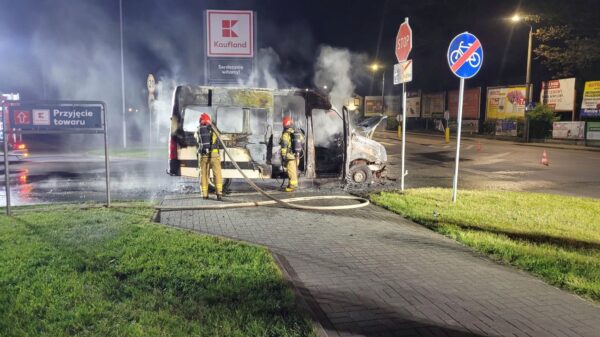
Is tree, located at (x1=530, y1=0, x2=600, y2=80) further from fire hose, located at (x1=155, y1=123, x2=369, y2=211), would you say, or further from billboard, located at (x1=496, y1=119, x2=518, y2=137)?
fire hose, located at (x1=155, y1=123, x2=369, y2=211)

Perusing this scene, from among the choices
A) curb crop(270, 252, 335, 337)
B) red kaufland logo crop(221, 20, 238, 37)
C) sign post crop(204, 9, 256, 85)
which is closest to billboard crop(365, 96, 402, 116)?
sign post crop(204, 9, 256, 85)

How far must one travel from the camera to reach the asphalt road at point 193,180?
10.6 meters

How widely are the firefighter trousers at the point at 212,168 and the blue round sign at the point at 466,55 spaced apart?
4.83m

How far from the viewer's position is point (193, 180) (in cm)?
1268

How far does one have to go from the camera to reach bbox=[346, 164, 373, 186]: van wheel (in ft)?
36.9

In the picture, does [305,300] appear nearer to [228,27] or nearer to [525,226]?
[525,226]

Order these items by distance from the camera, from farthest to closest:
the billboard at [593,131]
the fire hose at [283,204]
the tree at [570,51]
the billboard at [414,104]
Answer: the billboard at [414,104] < the tree at [570,51] < the billboard at [593,131] < the fire hose at [283,204]

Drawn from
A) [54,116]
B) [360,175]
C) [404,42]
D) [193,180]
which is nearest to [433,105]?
[360,175]

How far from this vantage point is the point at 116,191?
10656 mm

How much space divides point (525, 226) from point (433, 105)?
41.6 meters

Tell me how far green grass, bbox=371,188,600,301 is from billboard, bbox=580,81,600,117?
21.2 m

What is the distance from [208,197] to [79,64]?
35581 millimetres

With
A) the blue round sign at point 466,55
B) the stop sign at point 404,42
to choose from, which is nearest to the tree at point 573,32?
the stop sign at point 404,42

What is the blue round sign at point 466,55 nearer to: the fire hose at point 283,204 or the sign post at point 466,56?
the sign post at point 466,56
